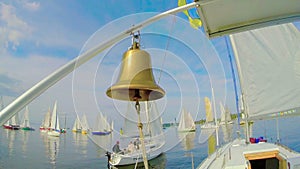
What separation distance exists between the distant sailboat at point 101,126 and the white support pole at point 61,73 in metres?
0.40

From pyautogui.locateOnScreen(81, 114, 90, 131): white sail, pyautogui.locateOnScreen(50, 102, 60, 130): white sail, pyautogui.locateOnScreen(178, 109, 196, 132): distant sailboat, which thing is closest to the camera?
pyautogui.locateOnScreen(81, 114, 90, 131): white sail

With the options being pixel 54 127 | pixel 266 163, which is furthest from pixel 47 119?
pixel 266 163

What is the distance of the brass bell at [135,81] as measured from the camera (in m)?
1.45

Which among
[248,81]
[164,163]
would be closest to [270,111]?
[248,81]

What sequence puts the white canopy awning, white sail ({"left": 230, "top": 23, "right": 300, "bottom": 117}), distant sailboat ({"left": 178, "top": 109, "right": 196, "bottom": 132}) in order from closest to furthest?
the white canopy awning, distant sailboat ({"left": 178, "top": 109, "right": 196, "bottom": 132}), white sail ({"left": 230, "top": 23, "right": 300, "bottom": 117})

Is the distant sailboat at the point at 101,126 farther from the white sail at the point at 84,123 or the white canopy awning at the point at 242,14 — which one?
the white canopy awning at the point at 242,14

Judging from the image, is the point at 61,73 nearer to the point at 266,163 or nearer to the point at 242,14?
the point at 242,14

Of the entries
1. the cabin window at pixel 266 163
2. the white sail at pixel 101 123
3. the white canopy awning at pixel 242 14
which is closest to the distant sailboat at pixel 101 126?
the white sail at pixel 101 123

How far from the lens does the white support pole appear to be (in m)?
1.16

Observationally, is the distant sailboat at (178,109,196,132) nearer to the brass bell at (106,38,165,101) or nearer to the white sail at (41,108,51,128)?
the brass bell at (106,38,165,101)

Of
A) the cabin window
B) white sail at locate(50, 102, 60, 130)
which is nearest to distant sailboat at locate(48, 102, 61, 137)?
white sail at locate(50, 102, 60, 130)

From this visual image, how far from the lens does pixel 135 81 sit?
146 centimetres

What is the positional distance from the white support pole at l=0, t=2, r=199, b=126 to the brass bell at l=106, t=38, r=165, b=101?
296 millimetres

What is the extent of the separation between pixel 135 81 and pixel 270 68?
3740 mm
